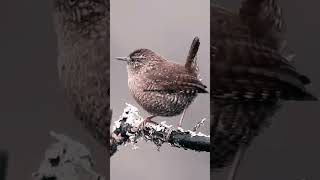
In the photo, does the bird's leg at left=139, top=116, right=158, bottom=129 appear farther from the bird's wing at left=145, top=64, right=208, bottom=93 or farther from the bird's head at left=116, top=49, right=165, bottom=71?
the bird's head at left=116, top=49, right=165, bottom=71

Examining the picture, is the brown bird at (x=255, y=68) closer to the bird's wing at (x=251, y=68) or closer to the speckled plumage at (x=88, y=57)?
the bird's wing at (x=251, y=68)

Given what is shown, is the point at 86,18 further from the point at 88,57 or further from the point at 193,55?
the point at 193,55

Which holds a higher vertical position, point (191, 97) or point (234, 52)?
point (234, 52)

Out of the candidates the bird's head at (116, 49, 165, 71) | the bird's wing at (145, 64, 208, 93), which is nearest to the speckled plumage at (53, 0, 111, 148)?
the bird's head at (116, 49, 165, 71)

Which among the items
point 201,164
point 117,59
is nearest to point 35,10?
point 117,59

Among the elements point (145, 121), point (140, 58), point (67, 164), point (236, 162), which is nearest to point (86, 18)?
point (140, 58)

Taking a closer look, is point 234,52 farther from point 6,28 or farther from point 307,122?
point 6,28

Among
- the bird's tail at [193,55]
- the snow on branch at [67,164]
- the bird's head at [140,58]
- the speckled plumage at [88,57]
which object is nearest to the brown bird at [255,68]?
the bird's tail at [193,55]

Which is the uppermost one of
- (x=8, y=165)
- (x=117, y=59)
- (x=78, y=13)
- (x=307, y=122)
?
(x=78, y=13)
